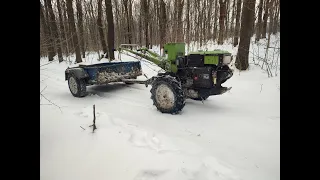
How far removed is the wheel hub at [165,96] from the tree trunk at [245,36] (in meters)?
4.95

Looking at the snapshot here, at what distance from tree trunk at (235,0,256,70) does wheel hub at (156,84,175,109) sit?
495 cm

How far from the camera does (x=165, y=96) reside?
488 cm

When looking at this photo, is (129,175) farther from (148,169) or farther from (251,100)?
(251,100)

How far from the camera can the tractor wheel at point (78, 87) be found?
643 centimetres

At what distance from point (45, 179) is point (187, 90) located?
3.43m

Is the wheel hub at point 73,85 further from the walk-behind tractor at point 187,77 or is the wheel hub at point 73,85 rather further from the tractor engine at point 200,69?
the tractor engine at point 200,69

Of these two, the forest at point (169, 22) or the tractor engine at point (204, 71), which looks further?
the forest at point (169, 22)

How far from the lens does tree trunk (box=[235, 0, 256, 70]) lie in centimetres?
879

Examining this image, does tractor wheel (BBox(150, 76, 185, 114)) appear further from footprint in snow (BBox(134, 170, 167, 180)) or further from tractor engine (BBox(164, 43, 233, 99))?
footprint in snow (BBox(134, 170, 167, 180))

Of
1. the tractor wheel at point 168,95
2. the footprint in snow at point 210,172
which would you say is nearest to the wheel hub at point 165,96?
the tractor wheel at point 168,95

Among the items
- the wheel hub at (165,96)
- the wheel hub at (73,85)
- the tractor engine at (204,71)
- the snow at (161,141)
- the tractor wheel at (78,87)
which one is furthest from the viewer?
the wheel hub at (73,85)

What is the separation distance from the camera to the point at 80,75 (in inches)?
252

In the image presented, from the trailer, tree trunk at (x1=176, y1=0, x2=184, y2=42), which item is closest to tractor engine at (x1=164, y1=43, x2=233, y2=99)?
the trailer
